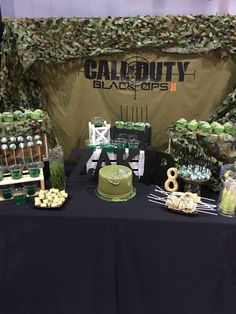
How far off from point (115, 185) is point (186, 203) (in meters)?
0.35

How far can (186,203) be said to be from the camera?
131cm

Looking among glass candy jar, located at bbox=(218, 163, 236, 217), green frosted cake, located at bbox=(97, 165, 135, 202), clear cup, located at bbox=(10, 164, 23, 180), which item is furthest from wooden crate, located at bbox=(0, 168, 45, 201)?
glass candy jar, located at bbox=(218, 163, 236, 217)

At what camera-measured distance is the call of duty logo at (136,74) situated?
1.75 metres

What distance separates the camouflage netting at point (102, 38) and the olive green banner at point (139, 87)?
63 mm

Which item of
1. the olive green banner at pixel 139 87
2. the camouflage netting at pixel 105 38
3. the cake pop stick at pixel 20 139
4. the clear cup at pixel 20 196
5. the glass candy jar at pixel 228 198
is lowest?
the clear cup at pixel 20 196

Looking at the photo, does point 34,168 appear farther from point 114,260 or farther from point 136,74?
point 136,74

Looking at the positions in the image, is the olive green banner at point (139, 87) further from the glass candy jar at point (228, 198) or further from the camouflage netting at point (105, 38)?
the glass candy jar at point (228, 198)

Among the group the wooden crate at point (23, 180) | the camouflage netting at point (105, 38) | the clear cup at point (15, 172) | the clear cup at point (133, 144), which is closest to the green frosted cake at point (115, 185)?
the clear cup at point (133, 144)

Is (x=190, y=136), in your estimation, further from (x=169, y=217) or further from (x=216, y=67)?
(x=216, y=67)

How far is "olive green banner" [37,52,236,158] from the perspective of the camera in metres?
1.74

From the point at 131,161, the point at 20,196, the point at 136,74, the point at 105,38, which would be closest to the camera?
the point at 20,196

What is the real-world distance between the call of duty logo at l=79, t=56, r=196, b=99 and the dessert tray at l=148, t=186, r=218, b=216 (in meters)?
0.74

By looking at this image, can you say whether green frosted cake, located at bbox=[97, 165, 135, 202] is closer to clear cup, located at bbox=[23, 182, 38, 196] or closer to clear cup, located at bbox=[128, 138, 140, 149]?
clear cup, located at bbox=[128, 138, 140, 149]

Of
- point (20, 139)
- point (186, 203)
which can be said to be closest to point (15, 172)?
point (20, 139)
